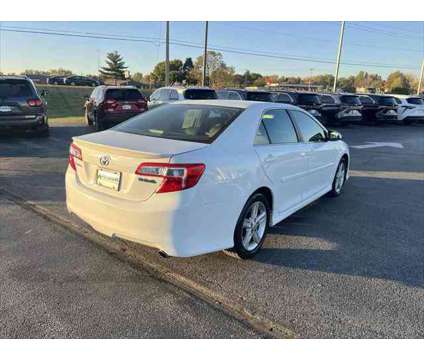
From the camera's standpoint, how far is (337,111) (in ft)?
59.1

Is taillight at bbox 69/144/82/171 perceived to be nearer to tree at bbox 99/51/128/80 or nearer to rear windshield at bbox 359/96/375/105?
rear windshield at bbox 359/96/375/105

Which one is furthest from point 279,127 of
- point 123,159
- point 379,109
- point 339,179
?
point 379,109

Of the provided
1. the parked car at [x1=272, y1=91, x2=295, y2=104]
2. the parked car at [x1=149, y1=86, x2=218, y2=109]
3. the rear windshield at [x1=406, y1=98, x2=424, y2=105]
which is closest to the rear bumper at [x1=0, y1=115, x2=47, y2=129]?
the parked car at [x1=149, y1=86, x2=218, y2=109]

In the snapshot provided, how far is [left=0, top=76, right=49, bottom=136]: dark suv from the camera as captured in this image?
388 inches

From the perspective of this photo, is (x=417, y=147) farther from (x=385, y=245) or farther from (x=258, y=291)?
(x=258, y=291)

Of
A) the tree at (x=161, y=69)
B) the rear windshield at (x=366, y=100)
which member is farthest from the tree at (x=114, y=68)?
the rear windshield at (x=366, y=100)

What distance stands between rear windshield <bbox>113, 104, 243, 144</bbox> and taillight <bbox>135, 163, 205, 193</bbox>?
0.42 metres

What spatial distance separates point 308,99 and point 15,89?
42.7ft

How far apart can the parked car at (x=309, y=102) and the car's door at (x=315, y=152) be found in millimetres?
12842

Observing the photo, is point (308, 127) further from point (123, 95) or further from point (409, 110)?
point (409, 110)

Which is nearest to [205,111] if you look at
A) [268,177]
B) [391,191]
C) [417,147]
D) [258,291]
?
[268,177]

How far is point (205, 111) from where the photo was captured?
3885mm

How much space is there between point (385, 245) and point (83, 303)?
10.6ft

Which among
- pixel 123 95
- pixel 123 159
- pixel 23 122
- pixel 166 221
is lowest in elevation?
pixel 23 122
